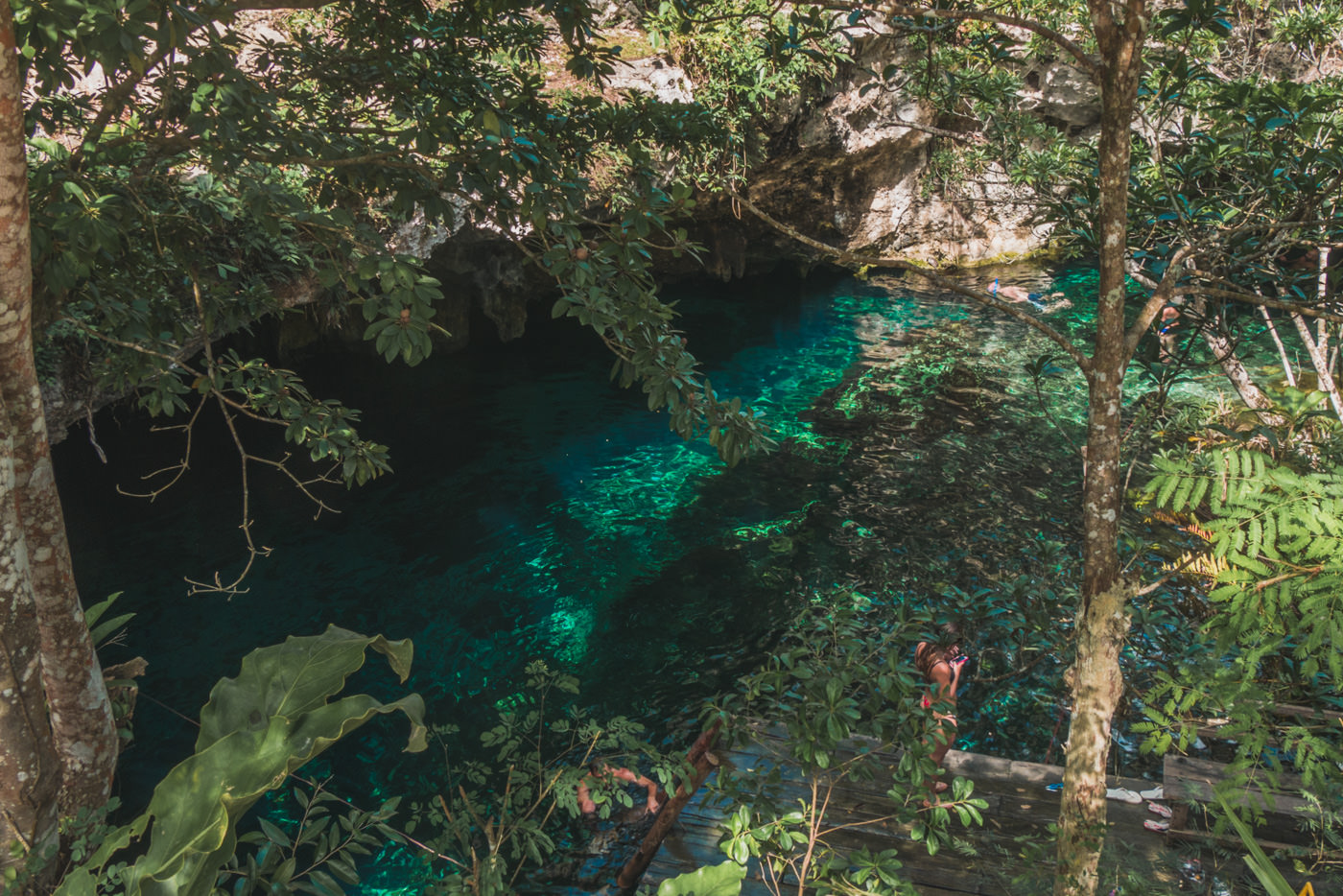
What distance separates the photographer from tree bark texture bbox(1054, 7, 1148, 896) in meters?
2.69

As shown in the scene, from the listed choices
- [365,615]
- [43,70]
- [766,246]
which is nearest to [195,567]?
[365,615]

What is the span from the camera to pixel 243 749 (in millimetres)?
2221

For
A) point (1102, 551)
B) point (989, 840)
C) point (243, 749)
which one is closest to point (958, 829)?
point (989, 840)

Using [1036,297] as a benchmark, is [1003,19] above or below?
above

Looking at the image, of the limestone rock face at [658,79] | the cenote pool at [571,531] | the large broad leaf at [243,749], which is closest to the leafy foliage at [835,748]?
the cenote pool at [571,531]

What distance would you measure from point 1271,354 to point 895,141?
813 centimetres

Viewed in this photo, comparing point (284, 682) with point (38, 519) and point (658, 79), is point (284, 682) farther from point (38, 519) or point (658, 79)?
point (658, 79)

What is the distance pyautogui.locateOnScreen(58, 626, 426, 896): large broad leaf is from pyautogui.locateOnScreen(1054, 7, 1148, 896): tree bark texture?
2155 mm

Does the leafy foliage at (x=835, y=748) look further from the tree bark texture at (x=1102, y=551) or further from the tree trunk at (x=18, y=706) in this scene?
the tree trunk at (x=18, y=706)

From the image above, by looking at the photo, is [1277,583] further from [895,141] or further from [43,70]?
[895,141]

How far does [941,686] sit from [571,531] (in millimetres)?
6318

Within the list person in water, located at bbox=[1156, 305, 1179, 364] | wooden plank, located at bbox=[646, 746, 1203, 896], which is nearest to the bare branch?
person in water, located at bbox=[1156, 305, 1179, 364]

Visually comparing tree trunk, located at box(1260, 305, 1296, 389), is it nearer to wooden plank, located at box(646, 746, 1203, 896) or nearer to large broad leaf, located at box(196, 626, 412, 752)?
wooden plank, located at box(646, 746, 1203, 896)

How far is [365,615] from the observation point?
24.8 feet
